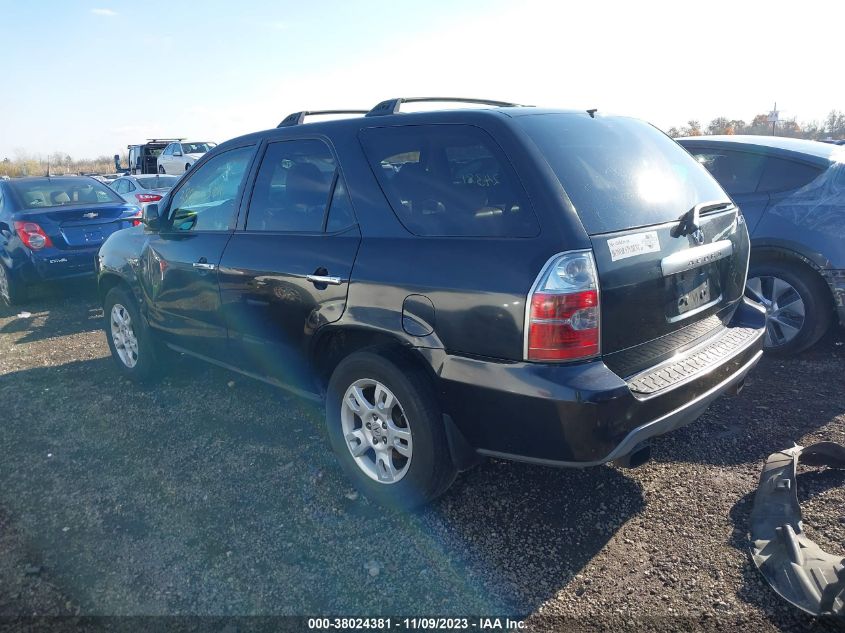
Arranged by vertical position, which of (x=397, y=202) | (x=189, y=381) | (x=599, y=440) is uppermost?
(x=397, y=202)

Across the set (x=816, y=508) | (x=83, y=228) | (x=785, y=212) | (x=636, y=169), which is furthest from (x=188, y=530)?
(x=83, y=228)

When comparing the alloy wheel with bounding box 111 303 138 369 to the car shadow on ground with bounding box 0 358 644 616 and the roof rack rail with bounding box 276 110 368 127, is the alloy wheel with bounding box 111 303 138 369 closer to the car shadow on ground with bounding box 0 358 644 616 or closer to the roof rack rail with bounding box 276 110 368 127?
the car shadow on ground with bounding box 0 358 644 616

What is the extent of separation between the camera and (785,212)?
467 centimetres

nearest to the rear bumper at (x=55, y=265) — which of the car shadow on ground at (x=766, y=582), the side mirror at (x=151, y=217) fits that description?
the side mirror at (x=151, y=217)

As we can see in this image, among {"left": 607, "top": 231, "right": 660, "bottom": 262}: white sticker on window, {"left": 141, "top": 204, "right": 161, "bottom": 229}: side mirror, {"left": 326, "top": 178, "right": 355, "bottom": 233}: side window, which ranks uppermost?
{"left": 326, "top": 178, "right": 355, "bottom": 233}: side window

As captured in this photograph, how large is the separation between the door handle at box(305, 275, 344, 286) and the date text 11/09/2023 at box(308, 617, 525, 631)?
1.50m

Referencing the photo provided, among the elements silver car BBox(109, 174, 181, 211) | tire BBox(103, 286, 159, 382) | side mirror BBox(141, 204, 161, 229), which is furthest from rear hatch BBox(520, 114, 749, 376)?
silver car BBox(109, 174, 181, 211)

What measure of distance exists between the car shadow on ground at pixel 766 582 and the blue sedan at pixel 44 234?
7.32 metres

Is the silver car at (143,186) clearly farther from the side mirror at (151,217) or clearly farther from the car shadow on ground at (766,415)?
the car shadow on ground at (766,415)

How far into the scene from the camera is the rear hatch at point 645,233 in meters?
2.53

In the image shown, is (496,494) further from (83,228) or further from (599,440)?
(83,228)

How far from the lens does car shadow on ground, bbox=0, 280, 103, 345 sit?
274 inches

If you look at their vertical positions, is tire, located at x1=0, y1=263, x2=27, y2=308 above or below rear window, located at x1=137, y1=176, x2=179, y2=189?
below

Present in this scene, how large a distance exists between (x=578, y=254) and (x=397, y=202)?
3.15 feet
